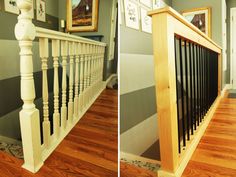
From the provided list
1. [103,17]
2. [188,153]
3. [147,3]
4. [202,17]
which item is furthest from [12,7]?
[202,17]

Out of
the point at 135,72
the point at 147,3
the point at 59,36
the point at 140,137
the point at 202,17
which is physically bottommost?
the point at 140,137

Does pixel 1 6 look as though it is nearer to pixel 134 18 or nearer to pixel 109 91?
pixel 109 91

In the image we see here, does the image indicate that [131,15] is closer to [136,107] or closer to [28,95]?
[136,107]

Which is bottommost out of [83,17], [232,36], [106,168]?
[106,168]

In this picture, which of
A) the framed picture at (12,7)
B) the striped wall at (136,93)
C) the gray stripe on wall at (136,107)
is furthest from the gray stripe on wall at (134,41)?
the framed picture at (12,7)

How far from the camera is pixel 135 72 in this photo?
2.18 meters

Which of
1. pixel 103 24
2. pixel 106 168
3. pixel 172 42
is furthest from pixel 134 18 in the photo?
pixel 106 168

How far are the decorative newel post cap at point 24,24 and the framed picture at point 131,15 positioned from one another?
79 centimetres

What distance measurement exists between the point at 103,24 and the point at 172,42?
1.24ft

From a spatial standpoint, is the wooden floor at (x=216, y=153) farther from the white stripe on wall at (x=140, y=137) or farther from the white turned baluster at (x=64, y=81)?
the white turned baluster at (x=64, y=81)

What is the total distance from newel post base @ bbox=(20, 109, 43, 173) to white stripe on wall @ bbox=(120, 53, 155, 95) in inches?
30.0

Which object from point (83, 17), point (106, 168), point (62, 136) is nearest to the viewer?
point (83, 17)

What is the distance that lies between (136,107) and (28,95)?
4.28ft

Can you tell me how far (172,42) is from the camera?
1035 mm
